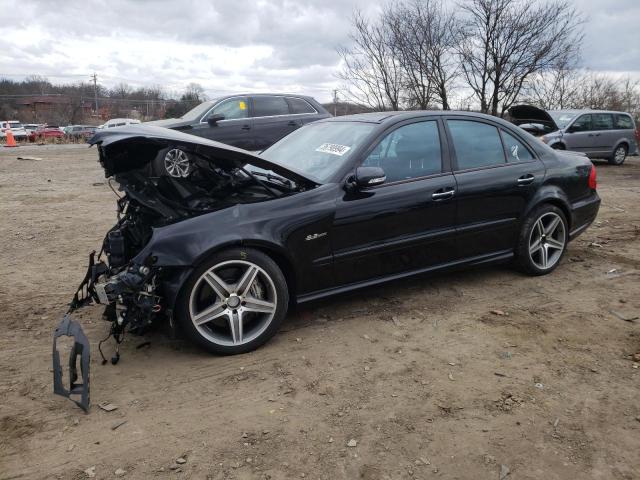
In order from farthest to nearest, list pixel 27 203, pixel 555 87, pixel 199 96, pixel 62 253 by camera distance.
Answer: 1. pixel 199 96
2. pixel 555 87
3. pixel 27 203
4. pixel 62 253

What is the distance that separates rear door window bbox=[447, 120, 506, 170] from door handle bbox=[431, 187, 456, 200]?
0.25 metres

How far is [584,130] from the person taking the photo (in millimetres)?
13758

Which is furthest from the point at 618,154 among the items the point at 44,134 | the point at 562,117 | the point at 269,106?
the point at 44,134

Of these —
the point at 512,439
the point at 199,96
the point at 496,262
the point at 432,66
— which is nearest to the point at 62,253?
the point at 496,262

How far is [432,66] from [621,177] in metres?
7.28

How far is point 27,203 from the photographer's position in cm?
845

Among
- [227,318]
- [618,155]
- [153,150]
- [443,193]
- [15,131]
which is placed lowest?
[227,318]

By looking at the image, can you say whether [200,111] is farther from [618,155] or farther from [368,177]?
[618,155]

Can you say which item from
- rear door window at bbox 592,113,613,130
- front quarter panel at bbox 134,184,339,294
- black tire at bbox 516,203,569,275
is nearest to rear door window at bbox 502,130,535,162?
black tire at bbox 516,203,569,275

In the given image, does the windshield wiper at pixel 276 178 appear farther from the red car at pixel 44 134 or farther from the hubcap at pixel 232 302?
the red car at pixel 44 134

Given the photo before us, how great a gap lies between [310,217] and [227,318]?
0.88 m

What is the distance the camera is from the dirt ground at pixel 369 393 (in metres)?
2.37

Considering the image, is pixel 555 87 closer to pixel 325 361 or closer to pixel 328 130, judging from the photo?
pixel 328 130

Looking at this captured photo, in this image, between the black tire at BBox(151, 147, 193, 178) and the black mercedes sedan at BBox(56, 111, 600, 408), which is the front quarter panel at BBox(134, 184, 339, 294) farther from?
the black tire at BBox(151, 147, 193, 178)
